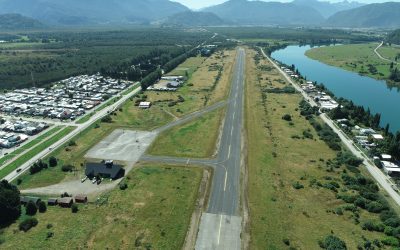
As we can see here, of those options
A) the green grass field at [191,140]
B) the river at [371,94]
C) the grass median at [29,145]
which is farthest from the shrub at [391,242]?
the grass median at [29,145]

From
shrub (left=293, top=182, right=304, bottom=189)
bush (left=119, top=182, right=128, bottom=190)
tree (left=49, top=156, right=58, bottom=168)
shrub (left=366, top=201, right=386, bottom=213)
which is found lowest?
bush (left=119, top=182, right=128, bottom=190)

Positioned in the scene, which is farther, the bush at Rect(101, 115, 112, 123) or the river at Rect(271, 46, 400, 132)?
the river at Rect(271, 46, 400, 132)

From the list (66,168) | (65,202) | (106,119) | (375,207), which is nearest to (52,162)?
(66,168)

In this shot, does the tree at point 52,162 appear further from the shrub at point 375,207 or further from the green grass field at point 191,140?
the shrub at point 375,207

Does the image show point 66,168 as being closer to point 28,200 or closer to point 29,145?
point 28,200

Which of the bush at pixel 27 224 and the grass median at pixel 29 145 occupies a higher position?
the grass median at pixel 29 145

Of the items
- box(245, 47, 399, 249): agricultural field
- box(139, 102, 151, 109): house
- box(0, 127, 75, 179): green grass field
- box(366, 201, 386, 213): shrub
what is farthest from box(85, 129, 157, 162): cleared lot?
box(366, 201, 386, 213): shrub

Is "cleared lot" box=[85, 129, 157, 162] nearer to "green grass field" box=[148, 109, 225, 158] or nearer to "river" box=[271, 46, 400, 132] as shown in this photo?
"green grass field" box=[148, 109, 225, 158]
